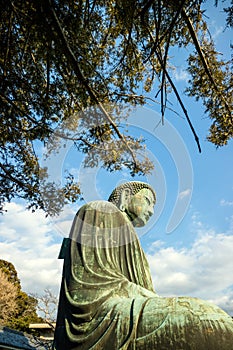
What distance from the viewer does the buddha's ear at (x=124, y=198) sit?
3.73 m

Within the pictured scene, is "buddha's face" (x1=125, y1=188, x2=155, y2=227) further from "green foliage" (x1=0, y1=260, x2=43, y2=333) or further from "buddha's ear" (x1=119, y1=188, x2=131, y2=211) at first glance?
"green foliage" (x1=0, y1=260, x2=43, y2=333)

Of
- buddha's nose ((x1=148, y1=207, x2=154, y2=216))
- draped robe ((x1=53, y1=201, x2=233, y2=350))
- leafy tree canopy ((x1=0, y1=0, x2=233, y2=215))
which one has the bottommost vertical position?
draped robe ((x1=53, y1=201, x2=233, y2=350))

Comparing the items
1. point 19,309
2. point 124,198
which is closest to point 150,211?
point 124,198

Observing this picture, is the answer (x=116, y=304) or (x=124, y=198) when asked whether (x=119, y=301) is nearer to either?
(x=116, y=304)

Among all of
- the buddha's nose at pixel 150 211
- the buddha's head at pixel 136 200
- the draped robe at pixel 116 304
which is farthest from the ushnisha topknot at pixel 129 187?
the draped robe at pixel 116 304

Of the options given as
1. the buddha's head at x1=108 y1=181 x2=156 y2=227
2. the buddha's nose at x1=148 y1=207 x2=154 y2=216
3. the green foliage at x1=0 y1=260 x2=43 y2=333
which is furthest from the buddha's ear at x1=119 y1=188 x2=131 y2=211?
the green foliage at x1=0 y1=260 x2=43 y2=333

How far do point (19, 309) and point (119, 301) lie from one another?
17883 mm

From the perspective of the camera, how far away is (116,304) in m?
2.53

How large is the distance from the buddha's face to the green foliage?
1276 centimetres

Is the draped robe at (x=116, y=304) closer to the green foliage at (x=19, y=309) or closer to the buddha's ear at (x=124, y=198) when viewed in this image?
the buddha's ear at (x=124, y=198)

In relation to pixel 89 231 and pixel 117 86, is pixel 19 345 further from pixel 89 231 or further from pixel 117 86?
pixel 89 231

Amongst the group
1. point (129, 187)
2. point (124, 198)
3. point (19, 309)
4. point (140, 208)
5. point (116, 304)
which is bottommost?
point (116, 304)

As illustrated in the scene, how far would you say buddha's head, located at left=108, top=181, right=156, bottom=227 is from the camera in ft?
12.0

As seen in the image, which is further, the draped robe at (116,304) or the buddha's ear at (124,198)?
the buddha's ear at (124,198)
